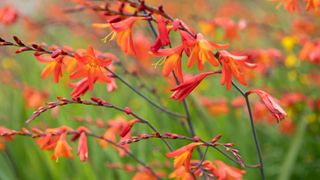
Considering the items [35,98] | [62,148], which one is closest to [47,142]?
[62,148]

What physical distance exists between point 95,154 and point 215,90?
1430mm

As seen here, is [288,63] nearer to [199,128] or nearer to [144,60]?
[199,128]

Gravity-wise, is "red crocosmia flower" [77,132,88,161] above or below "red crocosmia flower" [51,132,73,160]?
above

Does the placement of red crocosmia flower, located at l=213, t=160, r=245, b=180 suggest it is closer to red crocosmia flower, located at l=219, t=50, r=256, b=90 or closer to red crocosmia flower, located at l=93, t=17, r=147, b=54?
red crocosmia flower, located at l=219, t=50, r=256, b=90

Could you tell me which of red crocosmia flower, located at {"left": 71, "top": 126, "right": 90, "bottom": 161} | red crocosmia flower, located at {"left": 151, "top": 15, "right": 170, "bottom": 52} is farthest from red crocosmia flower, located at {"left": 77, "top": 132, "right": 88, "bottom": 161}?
red crocosmia flower, located at {"left": 151, "top": 15, "right": 170, "bottom": 52}

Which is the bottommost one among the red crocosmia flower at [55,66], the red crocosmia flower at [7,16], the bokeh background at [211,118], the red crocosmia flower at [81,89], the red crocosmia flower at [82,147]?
the bokeh background at [211,118]

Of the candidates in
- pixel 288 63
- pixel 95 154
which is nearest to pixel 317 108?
pixel 288 63

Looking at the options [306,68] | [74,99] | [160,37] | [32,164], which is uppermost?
[160,37]

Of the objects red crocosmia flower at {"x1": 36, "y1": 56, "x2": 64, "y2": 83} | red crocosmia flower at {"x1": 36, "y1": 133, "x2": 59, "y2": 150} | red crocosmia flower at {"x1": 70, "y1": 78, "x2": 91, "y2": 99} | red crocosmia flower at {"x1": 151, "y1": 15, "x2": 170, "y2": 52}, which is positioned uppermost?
red crocosmia flower at {"x1": 151, "y1": 15, "x2": 170, "y2": 52}

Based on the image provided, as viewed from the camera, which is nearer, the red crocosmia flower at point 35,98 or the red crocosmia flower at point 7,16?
the red crocosmia flower at point 7,16

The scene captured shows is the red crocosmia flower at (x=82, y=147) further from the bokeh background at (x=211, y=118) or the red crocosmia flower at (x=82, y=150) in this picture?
the bokeh background at (x=211, y=118)

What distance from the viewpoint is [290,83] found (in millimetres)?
4172

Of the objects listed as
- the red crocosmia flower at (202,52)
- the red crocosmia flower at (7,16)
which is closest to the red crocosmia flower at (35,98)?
the red crocosmia flower at (7,16)

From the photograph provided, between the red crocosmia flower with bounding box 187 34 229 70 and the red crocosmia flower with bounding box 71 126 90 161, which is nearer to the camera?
the red crocosmia flower with bounding box 187 34 229 70
